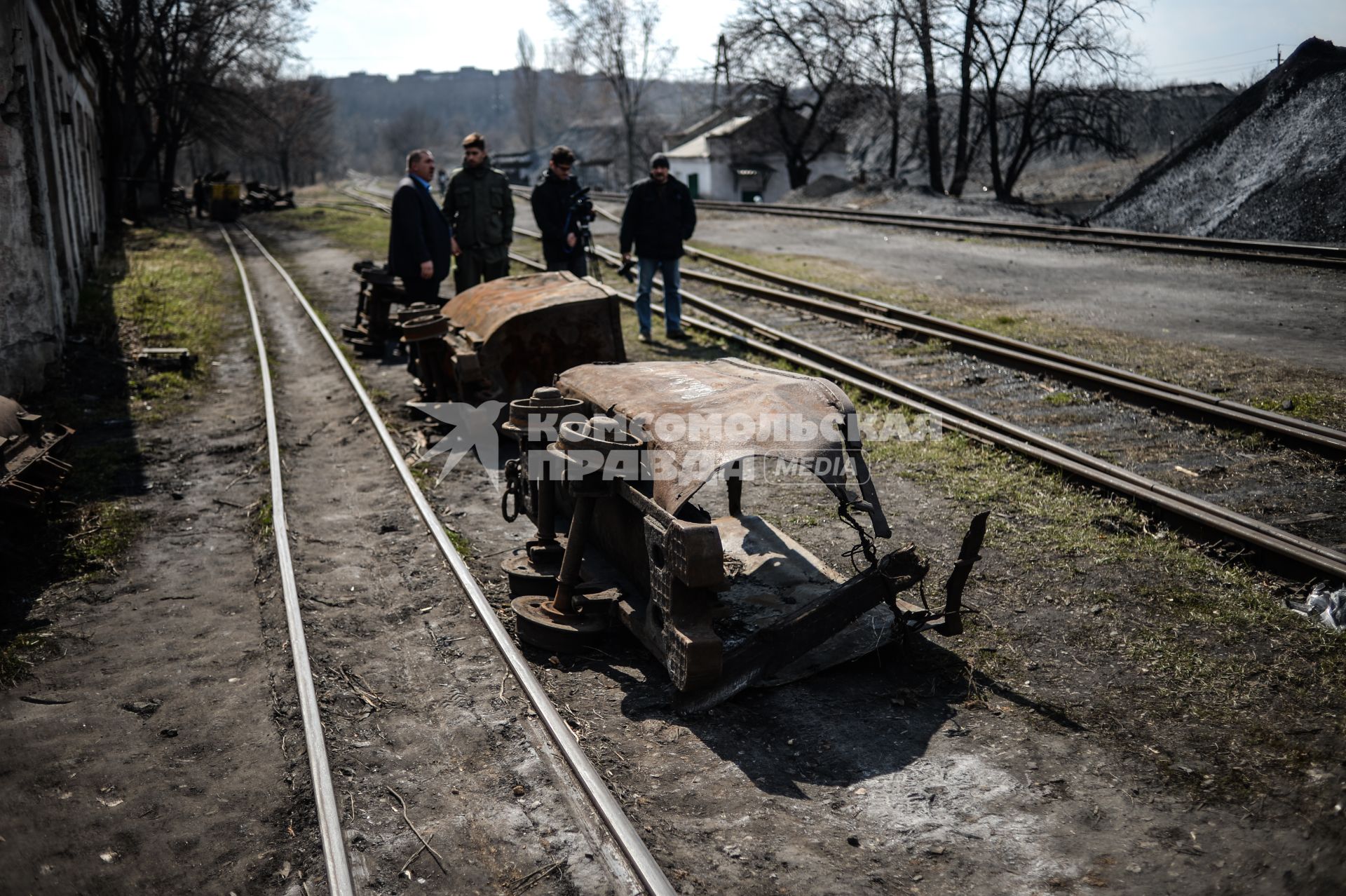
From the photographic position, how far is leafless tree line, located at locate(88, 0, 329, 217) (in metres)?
28.2

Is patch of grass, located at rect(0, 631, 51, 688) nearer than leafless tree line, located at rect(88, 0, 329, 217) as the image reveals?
Yes

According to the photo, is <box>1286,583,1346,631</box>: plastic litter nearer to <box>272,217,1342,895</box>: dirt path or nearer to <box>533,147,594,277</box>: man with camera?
<box>272,217,1342,895</box>: dirt path

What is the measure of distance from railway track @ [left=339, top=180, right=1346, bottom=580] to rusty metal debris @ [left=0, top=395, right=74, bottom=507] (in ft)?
20.3

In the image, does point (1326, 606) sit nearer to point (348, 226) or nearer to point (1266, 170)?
point (1266, 170)

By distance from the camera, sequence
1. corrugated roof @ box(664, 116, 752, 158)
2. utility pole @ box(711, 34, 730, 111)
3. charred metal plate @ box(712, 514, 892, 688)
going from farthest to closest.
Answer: corrugated roof @ box(664, 116, 752, 158) → utility pole @ box(711, 34, 730, 111) → charred metal plate @ box(712, 514, 892, 688)

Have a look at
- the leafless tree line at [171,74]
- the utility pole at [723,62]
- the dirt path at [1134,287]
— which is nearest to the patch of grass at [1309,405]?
the dirt path at [1134,287]

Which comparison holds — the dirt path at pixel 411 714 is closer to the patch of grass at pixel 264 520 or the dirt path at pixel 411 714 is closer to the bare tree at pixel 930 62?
the patch of grass at pixel 264 520

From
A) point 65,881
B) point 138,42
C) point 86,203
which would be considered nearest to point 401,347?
point 65,881

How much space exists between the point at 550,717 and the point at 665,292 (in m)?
8.21

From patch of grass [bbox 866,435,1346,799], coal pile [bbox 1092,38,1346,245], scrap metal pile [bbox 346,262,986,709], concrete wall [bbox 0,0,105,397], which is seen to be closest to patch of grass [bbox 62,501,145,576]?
scrap metal pile [bbox 346,262,986,709]

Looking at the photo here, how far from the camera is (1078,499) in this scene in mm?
6293

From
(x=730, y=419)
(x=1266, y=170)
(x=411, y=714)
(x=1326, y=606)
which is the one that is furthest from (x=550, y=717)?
(x=1266, y=170)

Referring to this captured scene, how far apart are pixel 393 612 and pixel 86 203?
17.9 metres

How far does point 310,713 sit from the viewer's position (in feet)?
13.4
